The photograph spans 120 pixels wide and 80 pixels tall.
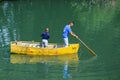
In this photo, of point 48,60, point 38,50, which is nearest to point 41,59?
point 48,60

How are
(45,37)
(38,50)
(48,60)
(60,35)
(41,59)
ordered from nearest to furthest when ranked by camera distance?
(48,60)
(41,59)
(38,50)
(45,37)
(60,35)

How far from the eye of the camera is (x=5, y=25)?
47125 mm

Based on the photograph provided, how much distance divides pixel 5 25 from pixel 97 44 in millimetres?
15098

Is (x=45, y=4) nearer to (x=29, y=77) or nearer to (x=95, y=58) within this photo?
(x=95, y=58)

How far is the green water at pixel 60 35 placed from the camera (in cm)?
2675

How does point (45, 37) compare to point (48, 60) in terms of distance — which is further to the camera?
point (45, 37)

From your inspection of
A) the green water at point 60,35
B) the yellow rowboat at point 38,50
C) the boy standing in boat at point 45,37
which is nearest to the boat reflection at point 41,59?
the green water at point 60,35

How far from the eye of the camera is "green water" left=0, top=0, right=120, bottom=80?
2675cm

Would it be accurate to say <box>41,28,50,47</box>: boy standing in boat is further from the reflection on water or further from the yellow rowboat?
the reflection on water

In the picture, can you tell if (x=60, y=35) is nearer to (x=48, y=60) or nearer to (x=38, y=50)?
(x=38, y=50)

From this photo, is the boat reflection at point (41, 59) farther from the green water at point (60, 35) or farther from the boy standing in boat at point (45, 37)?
the boy standing in boat at point (45, 37)

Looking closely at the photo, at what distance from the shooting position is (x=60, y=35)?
41.2m

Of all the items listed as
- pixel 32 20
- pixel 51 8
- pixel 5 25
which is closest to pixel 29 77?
pixel 5 25

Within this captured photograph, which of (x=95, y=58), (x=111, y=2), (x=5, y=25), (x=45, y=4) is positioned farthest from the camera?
(x=111, y=2)
